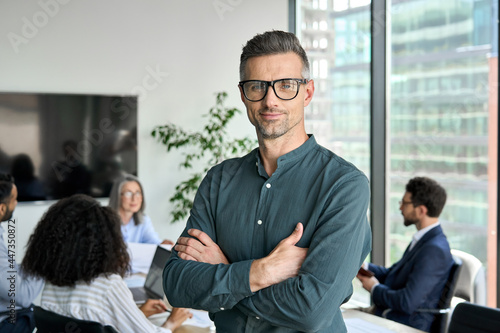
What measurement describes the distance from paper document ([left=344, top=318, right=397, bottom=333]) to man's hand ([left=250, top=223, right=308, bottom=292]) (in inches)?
35.3

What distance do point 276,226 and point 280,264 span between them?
119mm

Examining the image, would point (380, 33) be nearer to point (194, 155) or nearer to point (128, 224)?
point (194, 155)

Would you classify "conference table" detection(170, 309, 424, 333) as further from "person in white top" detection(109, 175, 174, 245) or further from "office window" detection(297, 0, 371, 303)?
"office window" detection(297, 0, 371, 303)

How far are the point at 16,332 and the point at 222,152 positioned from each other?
305 centimetres

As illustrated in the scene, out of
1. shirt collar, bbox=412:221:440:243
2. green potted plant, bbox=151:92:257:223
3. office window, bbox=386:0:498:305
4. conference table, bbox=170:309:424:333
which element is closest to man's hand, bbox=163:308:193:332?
conference table, bbox=170:309:424:333

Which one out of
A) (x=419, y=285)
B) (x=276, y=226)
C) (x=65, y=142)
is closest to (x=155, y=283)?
(x=419, y=285)

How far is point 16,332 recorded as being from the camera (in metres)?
2.76

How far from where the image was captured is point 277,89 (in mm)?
1480

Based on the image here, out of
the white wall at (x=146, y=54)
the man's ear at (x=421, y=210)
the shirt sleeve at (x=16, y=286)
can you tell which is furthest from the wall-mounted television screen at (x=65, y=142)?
the man's ear at (x=421, y=210)

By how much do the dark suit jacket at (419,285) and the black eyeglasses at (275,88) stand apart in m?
1.86

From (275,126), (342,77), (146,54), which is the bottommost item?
(275,126)

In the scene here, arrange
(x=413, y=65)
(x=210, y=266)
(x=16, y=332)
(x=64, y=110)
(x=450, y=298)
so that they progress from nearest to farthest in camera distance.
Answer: (x=210, y=266)
(x=16, y=332)
(x=450, y=298)
(x=413, y=65)
(x=64, y=110)

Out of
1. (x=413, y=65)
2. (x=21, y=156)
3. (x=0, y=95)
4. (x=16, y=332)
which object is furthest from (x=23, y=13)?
(x=413, y=65)

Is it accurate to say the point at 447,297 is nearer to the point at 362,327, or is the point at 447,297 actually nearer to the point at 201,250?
the point at 362,327
